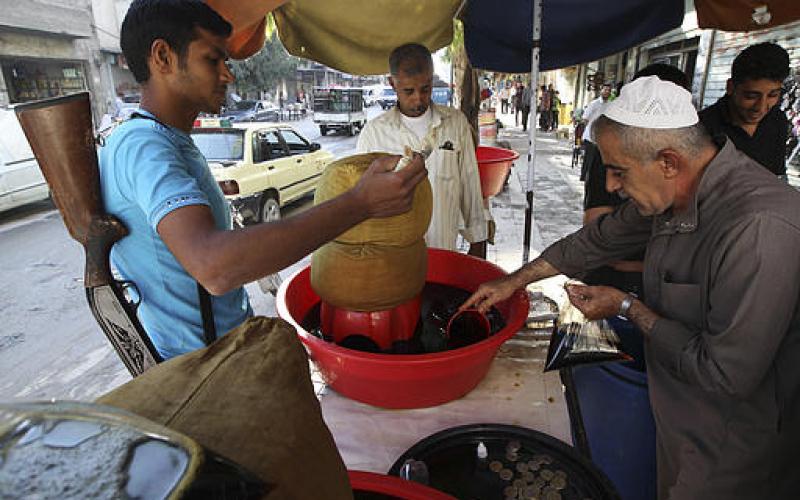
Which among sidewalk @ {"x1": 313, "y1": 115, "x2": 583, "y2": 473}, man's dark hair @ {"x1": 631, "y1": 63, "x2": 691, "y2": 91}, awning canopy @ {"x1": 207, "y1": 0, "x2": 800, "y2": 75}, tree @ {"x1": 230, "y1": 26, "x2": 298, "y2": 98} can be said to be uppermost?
tree @ {"x1": 230, "y1": 26, "x2": 298, "y2": 98}

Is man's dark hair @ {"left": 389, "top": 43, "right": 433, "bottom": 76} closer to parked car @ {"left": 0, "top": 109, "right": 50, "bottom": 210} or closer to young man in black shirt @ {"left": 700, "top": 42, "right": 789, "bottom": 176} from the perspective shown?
young man in black shirt @ {"left": 700, "top": 42, "right": 789, "bottom": 176}

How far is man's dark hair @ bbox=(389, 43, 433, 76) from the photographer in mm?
2850

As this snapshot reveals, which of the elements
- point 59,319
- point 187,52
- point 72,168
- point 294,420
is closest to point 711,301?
point 294,420

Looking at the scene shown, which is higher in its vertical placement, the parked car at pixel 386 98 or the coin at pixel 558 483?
the parked car at pixel 386 98

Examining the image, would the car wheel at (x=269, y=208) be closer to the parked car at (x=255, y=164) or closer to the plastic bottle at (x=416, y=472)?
the parked car at (x=255, y=164)

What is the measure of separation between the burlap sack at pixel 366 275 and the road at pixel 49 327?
5.37 feet

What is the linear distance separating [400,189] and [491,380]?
98 cm

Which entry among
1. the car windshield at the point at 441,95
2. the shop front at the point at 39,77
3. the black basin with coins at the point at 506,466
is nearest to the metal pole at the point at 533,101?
the black basin with coins at the point at 506,466

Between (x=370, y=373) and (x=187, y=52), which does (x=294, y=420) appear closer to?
(x=370, y=373)

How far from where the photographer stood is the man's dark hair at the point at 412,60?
2.85 meters

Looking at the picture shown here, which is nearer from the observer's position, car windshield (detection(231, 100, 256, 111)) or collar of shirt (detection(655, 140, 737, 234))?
collar of shirt (detection(655, 140, 737, 234))

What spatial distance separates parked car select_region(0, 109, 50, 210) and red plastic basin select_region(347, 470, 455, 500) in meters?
8.96

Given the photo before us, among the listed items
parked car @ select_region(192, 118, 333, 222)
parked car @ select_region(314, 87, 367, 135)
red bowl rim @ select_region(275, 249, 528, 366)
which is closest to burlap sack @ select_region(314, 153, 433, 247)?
red bowl rim @ select_region(275, 249, 528, 366)

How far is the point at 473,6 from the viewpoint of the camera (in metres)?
3.50
